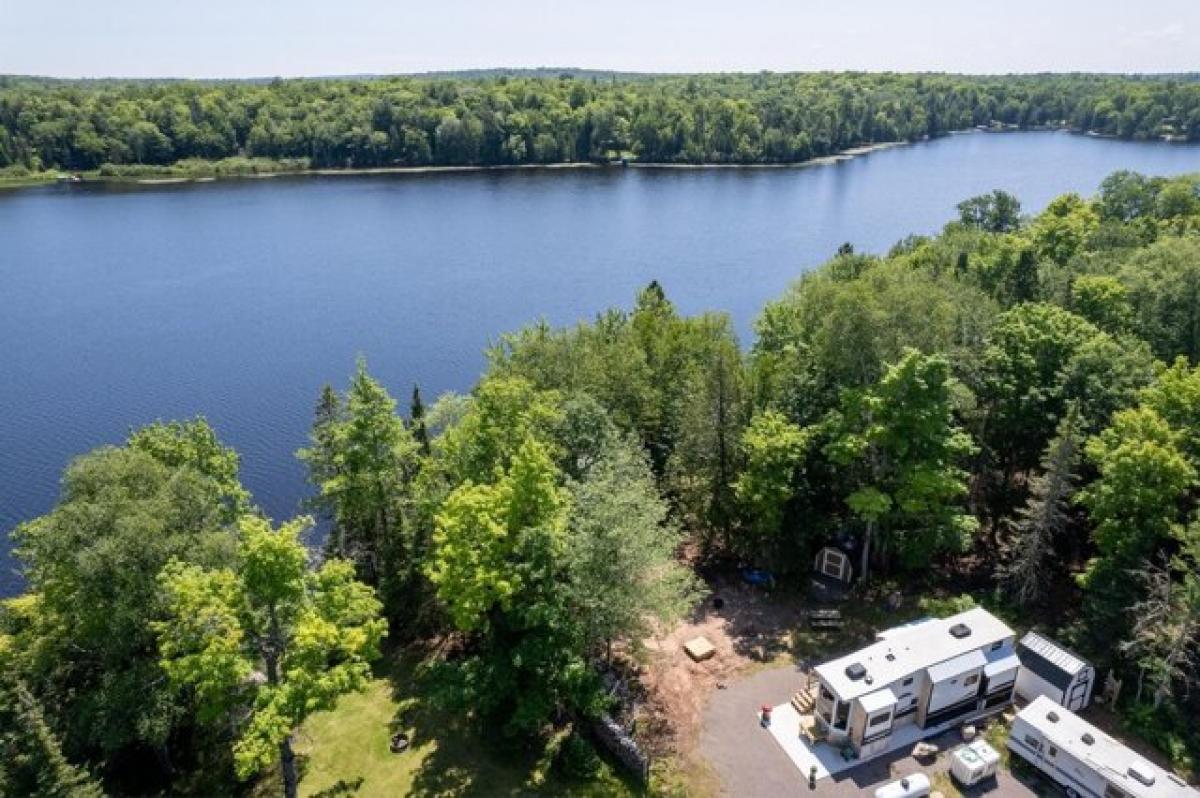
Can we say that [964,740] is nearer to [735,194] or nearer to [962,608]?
[962,608]

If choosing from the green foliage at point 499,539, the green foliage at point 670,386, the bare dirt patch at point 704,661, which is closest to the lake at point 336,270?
the green foliage at point 670,386

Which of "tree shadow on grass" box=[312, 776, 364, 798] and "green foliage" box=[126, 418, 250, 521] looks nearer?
"tree shadow on grass" box=[312, 776, 364, 798]

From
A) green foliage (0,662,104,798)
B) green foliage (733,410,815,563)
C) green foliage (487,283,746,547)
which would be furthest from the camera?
green foliage (487,283,746,547)

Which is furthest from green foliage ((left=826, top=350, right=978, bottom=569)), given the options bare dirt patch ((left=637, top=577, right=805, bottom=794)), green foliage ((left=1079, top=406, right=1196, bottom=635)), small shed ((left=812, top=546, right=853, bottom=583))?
bare dirt patch ((left=637, top=577, right=805, bottom=794))

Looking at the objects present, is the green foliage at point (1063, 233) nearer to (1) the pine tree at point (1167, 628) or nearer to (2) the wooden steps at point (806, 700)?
(1) the pine tree at point (1167, 628)

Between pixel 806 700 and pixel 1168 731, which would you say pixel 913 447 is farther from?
pixel 1168 731

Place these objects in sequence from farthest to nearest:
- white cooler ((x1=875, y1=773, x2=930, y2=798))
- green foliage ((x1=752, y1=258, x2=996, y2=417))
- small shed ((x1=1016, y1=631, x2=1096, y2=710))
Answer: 1. green foliage ((x1=752, y1=258, x2=996, y2=417))
2. small shed ((x1=1016, y1=631, x2=1096, y2=710))
3. white cooler ((x1=875, y1=773, x2=930, y2=798))

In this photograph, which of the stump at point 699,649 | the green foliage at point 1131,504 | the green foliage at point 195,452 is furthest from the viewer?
the green foliage at point 195,452

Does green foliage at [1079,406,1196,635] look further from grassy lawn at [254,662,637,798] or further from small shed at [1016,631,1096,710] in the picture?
grassy lawn at [254,662,637,798]
